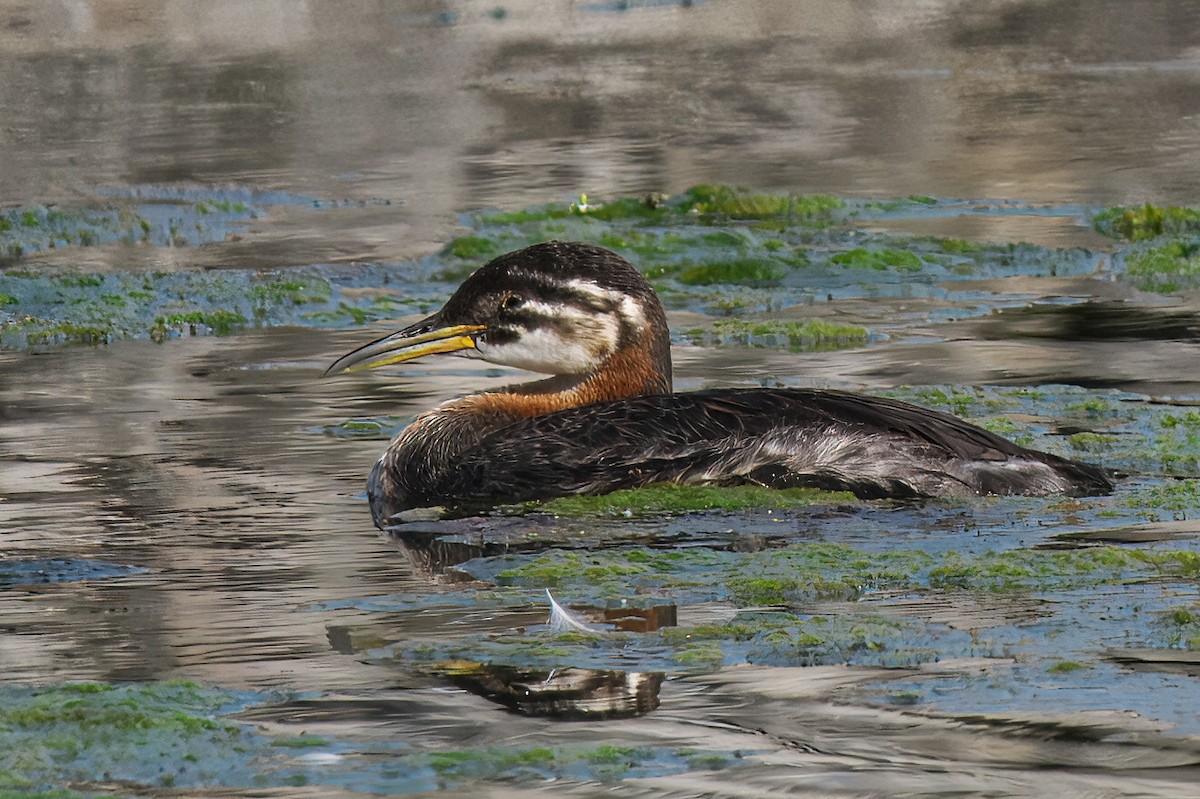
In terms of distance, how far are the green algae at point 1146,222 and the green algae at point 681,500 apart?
7171mm

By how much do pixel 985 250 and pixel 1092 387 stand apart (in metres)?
4.39

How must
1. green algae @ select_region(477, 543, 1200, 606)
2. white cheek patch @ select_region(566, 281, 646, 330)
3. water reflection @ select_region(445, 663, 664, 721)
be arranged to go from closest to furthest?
water reflection @ select_region(445, 663, 664, 721) < green algae @ select_region(477, 543, 1200, 606) < white cheek patch @ select_region(566, 281, 646, 330)

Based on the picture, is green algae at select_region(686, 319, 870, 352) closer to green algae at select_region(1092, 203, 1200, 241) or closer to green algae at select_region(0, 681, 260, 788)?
green algae at select_region(1092, 203, 1200, 241)

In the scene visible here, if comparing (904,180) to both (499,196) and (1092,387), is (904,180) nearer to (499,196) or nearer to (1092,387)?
(499,196)

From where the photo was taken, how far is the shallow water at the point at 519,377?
17.6 feet

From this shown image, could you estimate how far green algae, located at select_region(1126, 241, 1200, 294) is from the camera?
13.4 meters

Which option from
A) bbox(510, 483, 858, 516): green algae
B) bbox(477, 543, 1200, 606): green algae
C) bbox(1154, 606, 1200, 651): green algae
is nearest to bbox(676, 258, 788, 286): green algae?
bbox(510, 483, 858, 516): green algae

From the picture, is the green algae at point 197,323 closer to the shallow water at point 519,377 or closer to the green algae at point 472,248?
the shallow water at point 519,377

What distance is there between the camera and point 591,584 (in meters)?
7.03

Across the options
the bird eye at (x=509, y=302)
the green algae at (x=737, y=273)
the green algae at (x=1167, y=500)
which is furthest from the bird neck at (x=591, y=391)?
the green algae at (x=737, y=273)

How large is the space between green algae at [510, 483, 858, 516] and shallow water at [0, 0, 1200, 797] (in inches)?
5.1

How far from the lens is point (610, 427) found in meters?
8.57

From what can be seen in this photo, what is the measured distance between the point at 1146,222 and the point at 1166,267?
1.39m

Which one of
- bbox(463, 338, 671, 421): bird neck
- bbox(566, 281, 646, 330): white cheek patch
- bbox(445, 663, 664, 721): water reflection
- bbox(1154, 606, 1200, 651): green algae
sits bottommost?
bbox(1154, 606, 1200, 651): green algae
